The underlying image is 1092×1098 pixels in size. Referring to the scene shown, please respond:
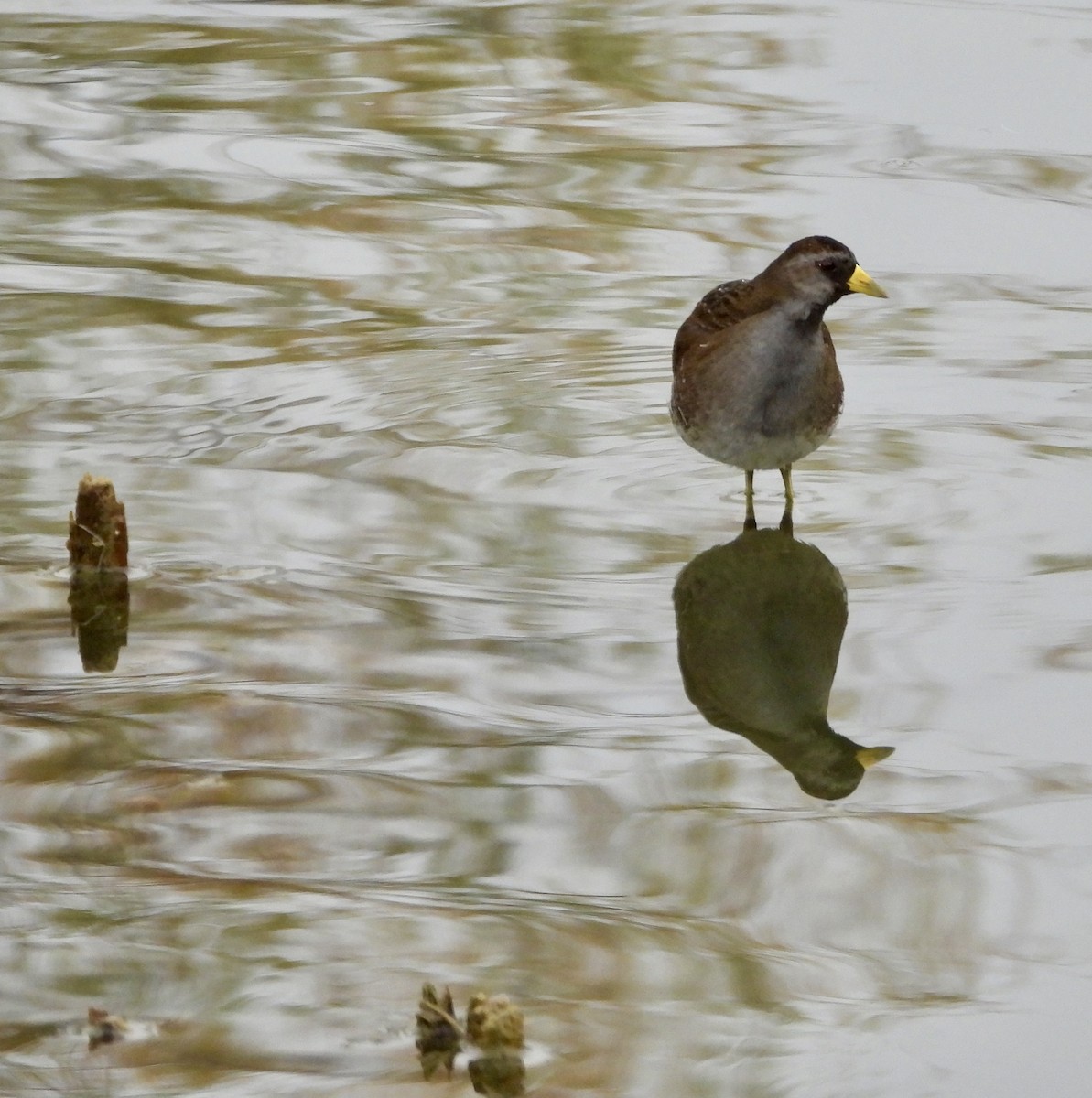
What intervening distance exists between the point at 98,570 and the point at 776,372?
6.80 ft

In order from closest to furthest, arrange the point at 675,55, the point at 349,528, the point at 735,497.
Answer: the point at 349,528
the point at 735,497
the point at 675,55

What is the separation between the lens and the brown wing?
21.3ft

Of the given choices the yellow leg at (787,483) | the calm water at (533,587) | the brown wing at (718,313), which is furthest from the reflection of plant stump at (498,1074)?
the brown wing at (718,313)

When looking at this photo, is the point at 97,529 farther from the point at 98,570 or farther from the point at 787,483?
the point at 787,483

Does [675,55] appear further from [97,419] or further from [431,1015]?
[431,1015]

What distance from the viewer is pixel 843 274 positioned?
6.30 meters

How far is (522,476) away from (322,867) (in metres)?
2.49

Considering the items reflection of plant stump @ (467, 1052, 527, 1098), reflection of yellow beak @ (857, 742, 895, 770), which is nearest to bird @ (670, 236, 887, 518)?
reflection of yellow beak @ (857, 742, 895, 770)

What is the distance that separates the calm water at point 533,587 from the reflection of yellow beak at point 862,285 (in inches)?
26.1

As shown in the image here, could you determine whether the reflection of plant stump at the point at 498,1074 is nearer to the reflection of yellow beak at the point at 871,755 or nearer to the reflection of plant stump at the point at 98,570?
the reflection of yellow beak at the point at 871,755

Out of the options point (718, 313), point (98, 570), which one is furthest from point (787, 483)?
point (98, 570)

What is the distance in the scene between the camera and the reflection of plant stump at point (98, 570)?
5.50 meters

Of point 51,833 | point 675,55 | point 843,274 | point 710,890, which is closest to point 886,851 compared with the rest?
point 710,890

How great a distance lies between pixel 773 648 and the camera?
219 inches
